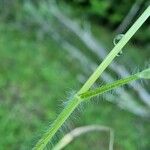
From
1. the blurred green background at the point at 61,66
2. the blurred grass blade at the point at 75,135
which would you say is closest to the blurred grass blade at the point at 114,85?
the blurred grass blade at the point at 75,135

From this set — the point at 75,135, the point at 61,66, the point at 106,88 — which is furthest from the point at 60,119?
the point at 61,66

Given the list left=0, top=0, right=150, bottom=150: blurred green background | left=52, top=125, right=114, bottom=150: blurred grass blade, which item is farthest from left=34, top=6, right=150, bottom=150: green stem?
left=0, top=0, right=150, bottom=150: blurred green background

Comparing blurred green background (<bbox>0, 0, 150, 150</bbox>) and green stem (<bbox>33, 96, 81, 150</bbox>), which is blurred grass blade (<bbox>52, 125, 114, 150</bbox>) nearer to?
green stem (<bbox>33, 96, 81, 150</bbox>)

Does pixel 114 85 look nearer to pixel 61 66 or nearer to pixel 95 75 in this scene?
pixel 95 75

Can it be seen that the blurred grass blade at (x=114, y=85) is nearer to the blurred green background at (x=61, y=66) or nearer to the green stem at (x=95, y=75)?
the green stem at (x=95, y=75)

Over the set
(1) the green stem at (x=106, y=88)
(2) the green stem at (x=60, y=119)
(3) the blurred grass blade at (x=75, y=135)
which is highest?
(1) the green stem at (x=106, y=88)

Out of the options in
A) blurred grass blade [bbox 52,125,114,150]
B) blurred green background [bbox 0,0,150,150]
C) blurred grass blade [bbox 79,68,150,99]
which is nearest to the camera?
blurred grass blade [bbox 79,68,150,99]

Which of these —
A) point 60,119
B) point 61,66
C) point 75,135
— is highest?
point 60,119

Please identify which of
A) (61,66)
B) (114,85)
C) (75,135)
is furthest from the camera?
(61,66)
